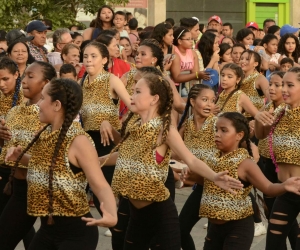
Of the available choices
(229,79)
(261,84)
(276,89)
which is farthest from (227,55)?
(276,89)

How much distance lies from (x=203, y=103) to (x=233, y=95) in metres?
2.08

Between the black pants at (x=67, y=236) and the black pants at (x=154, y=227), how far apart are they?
69 cm

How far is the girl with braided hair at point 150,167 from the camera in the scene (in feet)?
19.2

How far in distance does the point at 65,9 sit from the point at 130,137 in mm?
9402

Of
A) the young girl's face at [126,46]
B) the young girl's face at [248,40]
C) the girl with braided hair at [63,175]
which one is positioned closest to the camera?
the girl with braided hair at [63,175]

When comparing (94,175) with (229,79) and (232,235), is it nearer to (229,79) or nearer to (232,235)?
(232,235)

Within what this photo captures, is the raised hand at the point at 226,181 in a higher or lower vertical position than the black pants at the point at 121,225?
higher

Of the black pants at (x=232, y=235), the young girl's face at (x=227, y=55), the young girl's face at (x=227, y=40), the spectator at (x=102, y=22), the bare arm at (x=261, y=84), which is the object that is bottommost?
the black pants at (x=232, y=235)

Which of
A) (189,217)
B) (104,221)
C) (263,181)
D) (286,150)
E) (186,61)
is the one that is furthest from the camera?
(186,61)

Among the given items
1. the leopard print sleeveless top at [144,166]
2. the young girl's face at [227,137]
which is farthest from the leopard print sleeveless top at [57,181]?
the young girl's face at [227,137]

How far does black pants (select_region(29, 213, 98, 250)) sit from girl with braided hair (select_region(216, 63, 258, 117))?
4427 millimetres

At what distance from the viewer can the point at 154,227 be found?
5926 millimetres

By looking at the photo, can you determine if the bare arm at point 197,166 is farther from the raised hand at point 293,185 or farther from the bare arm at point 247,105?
the bare arm at point 247,105

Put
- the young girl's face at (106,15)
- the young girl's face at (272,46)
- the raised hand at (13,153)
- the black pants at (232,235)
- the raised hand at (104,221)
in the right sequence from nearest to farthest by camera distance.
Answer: the raised hand at (104,221) → the raised hand at (13,153) → the black pants at (232,235) → the young girl's face at (106,15) → the young girl's face at (272,46)
